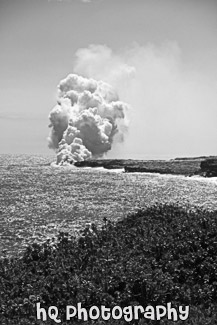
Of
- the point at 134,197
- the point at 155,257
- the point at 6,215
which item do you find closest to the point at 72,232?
the point at 6,215

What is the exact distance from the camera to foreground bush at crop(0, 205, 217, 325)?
48.9ft

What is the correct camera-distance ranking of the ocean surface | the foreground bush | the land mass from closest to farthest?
the foreground bush
the ocean surface
the land mass

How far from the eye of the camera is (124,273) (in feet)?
54.4

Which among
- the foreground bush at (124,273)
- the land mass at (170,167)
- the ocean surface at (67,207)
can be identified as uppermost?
the land mass at (170,167)

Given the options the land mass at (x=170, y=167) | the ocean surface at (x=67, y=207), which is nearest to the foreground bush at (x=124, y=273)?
the ocean surface at (x=67, y=207)

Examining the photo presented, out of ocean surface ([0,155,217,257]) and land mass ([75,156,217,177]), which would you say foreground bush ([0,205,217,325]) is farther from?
land mass ([75,156,217,177])

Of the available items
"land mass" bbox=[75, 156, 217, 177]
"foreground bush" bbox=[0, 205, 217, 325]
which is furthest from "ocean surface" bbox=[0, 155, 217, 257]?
"land mass" bbox=[75, 156, 217, 177]

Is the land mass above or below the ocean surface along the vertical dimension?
above

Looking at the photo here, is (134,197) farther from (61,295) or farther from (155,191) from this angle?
(61,295)

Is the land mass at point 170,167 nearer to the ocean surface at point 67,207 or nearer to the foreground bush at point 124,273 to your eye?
the ocean surface at point 67,207

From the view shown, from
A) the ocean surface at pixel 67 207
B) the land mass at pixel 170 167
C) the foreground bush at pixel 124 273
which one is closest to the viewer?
the foreground bush at pixel 124 273

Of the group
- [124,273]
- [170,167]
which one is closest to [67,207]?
[124,273]

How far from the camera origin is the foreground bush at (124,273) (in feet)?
48.9

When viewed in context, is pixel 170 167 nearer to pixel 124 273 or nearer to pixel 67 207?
pixel 67 207
